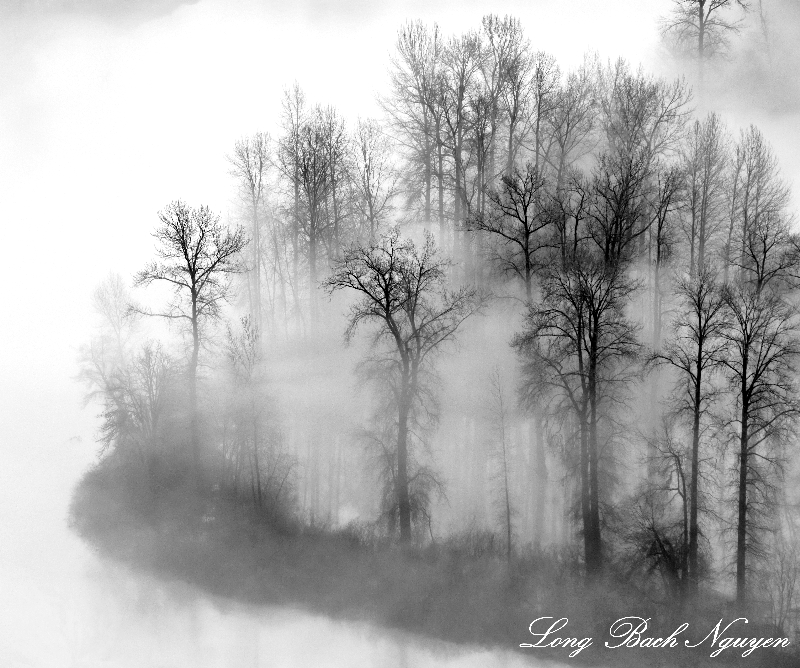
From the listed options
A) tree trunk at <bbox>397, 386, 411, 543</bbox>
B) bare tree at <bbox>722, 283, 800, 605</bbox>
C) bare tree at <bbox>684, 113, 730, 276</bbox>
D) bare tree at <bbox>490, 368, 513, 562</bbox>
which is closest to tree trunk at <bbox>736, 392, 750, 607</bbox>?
bare tree at <bbox>722, 283, 800, 605</bbox>

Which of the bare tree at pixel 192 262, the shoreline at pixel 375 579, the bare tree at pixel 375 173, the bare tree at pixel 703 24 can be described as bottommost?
the shoreline at pixel 375 579

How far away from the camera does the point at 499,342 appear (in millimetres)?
25141

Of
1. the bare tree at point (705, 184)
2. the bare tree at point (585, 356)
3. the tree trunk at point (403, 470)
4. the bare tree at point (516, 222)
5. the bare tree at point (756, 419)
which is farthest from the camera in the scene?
the bare tree at point (705, 184)

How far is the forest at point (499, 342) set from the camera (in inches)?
788

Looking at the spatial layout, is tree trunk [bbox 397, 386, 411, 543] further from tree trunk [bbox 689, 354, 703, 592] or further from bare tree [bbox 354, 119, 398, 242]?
bare tree [bbox 354, 119, 398, 242]

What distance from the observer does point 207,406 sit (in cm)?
2511

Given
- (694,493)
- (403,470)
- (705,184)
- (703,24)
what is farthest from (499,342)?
(703,24)

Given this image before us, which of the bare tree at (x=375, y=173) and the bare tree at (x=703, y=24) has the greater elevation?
the bare tree at (x=703, y=24)

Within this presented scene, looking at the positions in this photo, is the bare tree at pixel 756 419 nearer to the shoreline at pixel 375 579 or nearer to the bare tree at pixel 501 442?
the shoreline at pixel 375 579

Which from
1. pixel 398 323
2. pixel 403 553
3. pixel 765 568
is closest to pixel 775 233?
pixel 765 568

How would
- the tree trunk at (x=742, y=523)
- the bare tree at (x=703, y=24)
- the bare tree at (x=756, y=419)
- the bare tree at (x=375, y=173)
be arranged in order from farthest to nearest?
the bare tree at (x=703, y=24), the bare tree at (x=375, y=173), the bare tree at (x=756, y=419), the tree trunk at (x=742, y=523)

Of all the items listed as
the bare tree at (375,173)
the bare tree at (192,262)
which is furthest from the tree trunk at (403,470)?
the bare tree at (375,173)

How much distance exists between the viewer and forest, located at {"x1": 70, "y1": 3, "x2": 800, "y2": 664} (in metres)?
20.0

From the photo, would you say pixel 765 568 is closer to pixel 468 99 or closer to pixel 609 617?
pixel 609 617
